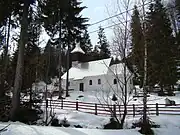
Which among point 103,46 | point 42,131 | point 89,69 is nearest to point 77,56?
point 89,69

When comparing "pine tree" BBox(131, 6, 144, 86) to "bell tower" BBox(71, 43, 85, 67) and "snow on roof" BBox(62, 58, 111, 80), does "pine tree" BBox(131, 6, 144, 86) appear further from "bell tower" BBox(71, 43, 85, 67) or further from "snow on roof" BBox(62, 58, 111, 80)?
"bell tower" BBox(71, 43, 85, 67)

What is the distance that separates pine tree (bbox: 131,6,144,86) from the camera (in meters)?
12.9

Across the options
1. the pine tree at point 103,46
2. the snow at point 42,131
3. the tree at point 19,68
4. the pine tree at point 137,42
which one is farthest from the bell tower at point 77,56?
the snow at point 42,131

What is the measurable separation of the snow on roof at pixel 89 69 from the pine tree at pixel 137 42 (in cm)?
2564

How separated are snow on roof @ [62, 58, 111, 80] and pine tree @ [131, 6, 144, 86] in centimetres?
2564

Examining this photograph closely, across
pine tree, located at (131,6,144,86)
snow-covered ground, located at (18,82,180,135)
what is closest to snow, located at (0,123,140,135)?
snow-covered ground, located at (18,82,180,135)

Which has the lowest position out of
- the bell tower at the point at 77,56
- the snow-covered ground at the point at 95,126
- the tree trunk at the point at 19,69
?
the snow-covered ground at the point at 95,126

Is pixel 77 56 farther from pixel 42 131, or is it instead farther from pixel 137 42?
pixel 42 131

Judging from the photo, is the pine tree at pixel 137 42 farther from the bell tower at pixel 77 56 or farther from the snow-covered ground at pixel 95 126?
the bell tower at pixel 77 56

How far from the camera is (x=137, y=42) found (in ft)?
45.9

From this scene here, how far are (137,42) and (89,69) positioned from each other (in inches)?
1172

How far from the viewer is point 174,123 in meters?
15.0

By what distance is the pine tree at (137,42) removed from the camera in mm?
12859

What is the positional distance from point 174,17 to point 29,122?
1313 inches
